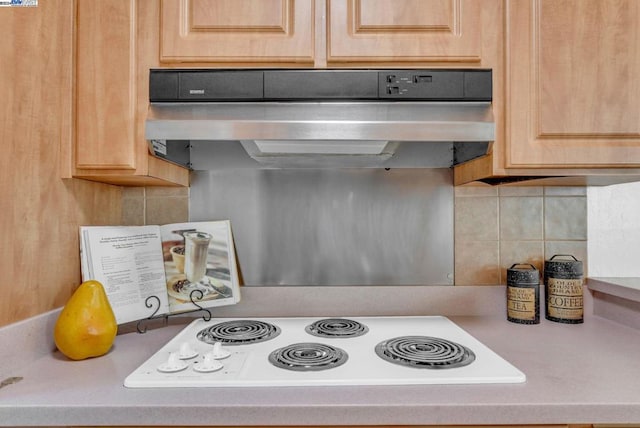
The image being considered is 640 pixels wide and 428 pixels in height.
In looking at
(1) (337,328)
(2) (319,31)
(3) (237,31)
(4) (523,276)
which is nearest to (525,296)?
(4) (523,276)

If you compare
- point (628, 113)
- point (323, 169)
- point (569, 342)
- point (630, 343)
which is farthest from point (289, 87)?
point (630, 343)

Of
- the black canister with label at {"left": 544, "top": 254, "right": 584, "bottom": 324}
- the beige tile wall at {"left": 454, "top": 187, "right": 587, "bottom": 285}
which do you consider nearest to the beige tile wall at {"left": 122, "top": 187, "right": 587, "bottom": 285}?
the beige tile wall at {"left": 454, "top": 187, "right": 587, "bottom": 285}

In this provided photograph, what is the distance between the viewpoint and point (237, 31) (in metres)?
1.05

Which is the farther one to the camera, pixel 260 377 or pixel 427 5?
pixel 427 5

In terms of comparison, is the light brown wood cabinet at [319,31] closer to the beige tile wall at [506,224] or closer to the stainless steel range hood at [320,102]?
the stainless steel range hood at [320,102]

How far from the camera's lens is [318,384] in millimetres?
822

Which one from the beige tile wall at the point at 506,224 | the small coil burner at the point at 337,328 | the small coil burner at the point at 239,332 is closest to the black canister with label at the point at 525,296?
the beige tile wall at the point at 506,224

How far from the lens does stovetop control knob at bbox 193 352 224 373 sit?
0.87m

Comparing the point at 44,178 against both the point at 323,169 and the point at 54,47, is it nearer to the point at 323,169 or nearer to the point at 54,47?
the point at 54,47

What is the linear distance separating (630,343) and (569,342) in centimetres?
17

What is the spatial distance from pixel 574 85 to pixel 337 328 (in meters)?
0.94

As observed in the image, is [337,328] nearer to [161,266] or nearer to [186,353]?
[186,353]

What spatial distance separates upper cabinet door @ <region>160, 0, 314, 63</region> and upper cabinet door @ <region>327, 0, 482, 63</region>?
0.28ft

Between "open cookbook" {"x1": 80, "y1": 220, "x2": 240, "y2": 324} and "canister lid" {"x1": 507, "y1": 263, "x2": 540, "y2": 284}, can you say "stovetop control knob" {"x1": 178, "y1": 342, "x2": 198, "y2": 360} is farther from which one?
"canister lid" {"x1": 507, "y1": 263, "x2": 540, "y2": 284}
